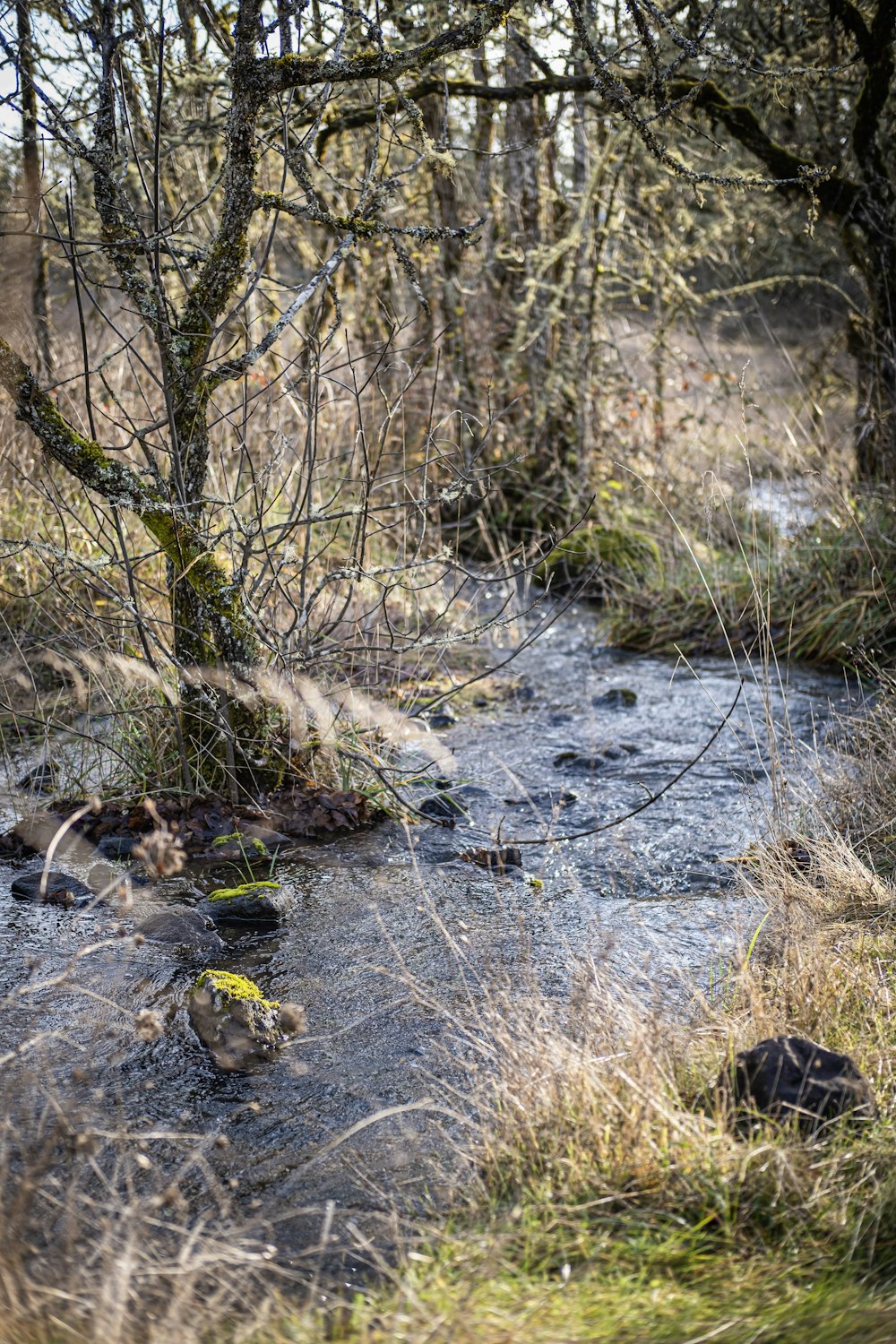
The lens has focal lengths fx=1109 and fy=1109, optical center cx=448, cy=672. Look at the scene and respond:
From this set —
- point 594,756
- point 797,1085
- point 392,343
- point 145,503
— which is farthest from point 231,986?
point 392,343

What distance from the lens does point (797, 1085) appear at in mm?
2084

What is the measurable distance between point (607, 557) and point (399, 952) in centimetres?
537

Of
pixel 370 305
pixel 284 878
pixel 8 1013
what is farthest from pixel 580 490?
pixel 8 1013

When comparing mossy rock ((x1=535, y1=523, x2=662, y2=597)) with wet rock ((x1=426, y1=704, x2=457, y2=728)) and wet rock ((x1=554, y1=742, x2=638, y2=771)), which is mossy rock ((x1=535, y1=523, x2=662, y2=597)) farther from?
wet rock ((x1=554, y1=742, x2=638, y2=771))

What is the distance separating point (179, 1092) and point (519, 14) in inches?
212

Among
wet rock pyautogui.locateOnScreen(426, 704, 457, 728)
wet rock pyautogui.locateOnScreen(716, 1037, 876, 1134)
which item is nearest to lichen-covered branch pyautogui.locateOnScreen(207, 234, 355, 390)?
wet rock pyautogui.locateOnScreen(426, 704, 457, 728)

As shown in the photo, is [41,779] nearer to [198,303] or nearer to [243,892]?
[243,892]

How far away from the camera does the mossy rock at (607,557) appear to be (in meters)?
7.64

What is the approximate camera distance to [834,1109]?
205 centimetres

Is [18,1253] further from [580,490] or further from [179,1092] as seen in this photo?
[580,490]

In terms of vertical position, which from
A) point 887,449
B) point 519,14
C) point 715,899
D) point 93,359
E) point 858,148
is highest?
point 519,14

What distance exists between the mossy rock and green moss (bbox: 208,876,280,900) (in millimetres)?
4247

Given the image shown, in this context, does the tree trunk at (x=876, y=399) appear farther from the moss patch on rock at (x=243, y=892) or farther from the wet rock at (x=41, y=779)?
the wet rock at (x=41, y=779)

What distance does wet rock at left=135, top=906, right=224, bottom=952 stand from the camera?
3301 mm
